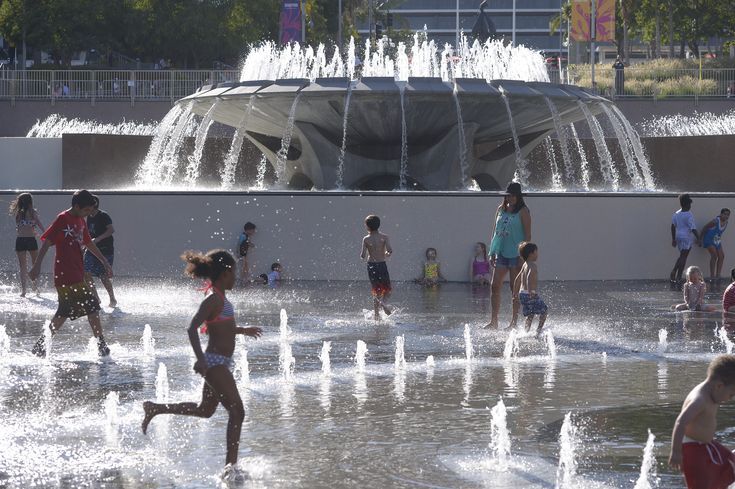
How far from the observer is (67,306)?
35.2 ft

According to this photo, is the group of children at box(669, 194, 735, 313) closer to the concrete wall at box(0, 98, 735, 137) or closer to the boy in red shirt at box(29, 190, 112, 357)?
the boy in red shirt at box(29, 190, 112, 357)

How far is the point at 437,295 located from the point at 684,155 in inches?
546

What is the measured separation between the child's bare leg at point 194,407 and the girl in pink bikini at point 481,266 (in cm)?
1109

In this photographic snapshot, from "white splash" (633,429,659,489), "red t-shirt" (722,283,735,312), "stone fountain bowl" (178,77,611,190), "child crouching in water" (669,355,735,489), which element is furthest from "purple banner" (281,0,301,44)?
"child crouching in water" (669,355,735,489)

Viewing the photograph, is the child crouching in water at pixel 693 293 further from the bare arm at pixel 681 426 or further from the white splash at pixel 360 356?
→ the bare arm at pixel 681 426

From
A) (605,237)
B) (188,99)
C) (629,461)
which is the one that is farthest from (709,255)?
(629,461)

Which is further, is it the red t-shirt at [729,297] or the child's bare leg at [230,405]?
the red t-shirt at [729,297]

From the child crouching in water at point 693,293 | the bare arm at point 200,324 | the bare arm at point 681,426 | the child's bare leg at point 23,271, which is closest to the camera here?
the bare arm at point 681,426

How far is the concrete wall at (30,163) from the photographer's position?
29.9 m

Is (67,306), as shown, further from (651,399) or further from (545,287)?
(545,287)

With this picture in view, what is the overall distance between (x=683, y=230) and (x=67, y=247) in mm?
9983

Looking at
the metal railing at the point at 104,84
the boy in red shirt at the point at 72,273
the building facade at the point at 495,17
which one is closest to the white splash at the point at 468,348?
the boy in red shirt at the point at 72,273

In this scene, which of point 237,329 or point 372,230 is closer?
point 237,329

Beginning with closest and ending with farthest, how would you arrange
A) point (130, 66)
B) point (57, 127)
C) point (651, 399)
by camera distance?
point (651, 399) → point (57, 127) → point (130, 66)
